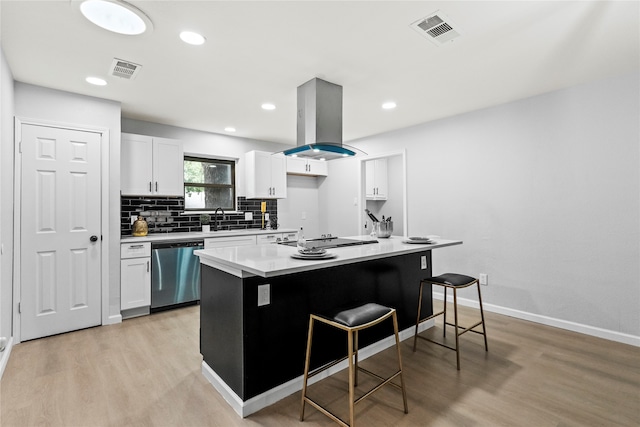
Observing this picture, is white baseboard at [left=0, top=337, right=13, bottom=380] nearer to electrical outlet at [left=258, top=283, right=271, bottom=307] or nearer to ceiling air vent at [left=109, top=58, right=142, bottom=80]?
electrical outlet at [left=258, top=283, right=271, bottom=307]

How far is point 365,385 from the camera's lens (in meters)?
2.27

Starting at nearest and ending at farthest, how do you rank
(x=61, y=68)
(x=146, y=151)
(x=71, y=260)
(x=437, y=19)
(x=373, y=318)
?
(x=373, y=318)
(x=437, y=19)
(x=61, y=68)
(x=71, y=260)
(x=146, y=151)

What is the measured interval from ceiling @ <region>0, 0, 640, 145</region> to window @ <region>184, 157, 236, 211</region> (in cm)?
127

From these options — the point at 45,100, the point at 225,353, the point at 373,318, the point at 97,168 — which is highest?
the point at 45,100

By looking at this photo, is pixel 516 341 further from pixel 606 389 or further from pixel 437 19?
pixel 437 19

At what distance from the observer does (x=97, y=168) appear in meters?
3.40

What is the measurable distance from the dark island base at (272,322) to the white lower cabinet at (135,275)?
168cm

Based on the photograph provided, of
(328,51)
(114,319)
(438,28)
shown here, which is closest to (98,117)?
(114,319)

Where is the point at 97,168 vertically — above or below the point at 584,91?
below

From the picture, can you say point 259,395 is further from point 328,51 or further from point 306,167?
point 306,167

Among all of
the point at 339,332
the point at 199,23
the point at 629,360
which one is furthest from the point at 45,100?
the point at 629,360

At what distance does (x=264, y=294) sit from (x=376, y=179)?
4.49m

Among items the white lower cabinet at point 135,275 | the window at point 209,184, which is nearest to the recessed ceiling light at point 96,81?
the white lower cabinet at point 135,275

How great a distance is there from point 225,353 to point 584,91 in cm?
402
